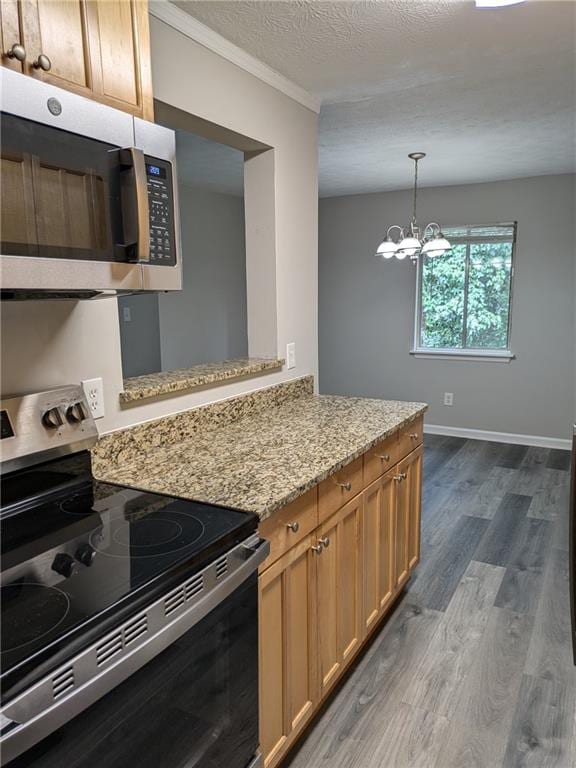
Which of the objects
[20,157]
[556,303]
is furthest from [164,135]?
[556,303]

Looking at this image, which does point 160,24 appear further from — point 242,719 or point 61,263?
point 242,719

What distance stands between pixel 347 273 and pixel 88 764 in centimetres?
527

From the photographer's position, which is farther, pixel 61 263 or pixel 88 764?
pixel 61 263

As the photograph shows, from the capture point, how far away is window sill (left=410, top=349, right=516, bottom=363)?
5039 mm

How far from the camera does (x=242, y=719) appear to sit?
1284 millimetres

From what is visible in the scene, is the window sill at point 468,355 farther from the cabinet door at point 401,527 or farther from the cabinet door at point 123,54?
the cabinet door at point 123,54

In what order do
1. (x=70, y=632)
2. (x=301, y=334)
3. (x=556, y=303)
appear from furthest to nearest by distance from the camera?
(x=556, y=303) < (x=301, y=334) < (x=70, y=632)

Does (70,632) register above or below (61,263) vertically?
below

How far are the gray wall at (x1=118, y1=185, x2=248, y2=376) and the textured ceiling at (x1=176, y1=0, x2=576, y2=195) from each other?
1935 millimetres

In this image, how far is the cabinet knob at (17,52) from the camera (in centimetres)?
101

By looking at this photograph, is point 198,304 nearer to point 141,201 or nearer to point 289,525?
point 289,525

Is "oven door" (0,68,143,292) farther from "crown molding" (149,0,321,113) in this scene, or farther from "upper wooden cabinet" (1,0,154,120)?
"crown molding" (149,0,321,113)

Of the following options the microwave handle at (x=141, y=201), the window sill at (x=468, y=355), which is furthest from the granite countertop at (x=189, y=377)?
the window sill at (x=468, y=355)

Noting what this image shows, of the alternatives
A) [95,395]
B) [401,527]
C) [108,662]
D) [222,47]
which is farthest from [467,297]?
[108,662]
